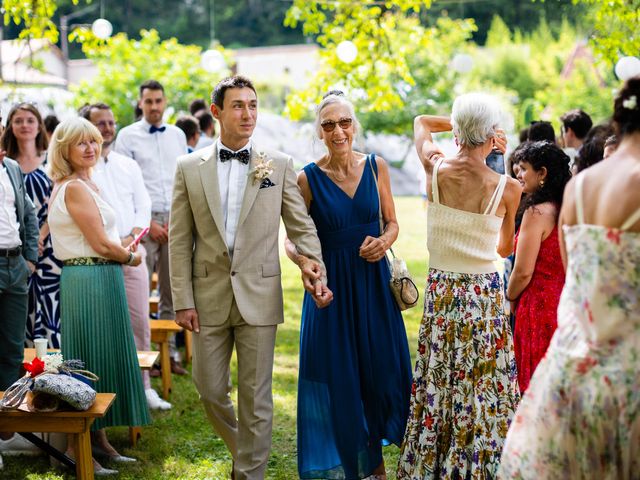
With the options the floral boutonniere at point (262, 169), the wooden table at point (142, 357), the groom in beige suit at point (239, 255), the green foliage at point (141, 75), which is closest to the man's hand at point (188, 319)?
the groom in beige suit at point (239, 255)

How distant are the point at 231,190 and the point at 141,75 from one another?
21786 mm

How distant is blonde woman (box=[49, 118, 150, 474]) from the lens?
17.1 ft

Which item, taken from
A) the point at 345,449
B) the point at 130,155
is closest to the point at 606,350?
the point at 345,449

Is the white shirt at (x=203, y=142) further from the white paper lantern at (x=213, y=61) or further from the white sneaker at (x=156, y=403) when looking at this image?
the white paper lantern at (x=213, y=61)

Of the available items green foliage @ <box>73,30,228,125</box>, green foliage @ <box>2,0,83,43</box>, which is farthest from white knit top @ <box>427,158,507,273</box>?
green foliage @ <box>73,30,228,125</box>

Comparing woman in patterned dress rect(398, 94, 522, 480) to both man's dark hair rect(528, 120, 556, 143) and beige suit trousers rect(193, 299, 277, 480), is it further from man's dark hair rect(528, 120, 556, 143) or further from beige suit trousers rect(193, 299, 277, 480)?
man's dark hair rect(528, 120, 556, 143)

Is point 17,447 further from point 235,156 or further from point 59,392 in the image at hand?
point 235,156

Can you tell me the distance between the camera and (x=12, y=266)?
5406mm

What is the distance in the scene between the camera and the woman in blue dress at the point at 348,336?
495 centimetres

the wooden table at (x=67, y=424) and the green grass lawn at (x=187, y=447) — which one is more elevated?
the wooden table at (x=67, y=424)

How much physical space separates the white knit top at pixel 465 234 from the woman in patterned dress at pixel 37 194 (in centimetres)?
297

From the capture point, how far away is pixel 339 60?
1126cm

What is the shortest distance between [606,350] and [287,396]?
4.24 metres

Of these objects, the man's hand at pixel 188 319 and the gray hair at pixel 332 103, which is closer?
the man's hand at pixel 188 319
